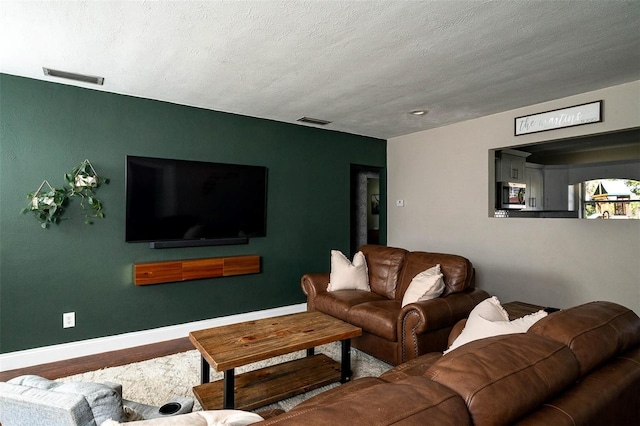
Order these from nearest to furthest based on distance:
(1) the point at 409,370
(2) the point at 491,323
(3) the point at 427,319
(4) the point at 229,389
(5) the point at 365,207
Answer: (2) the point at 491,323
(1) the point at 409,370
(4) the point at 229,389
(3) the point at 427,319
(5) the point at 365,207

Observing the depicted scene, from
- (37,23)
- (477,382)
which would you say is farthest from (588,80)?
(37,23)

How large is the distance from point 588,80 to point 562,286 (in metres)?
2.03

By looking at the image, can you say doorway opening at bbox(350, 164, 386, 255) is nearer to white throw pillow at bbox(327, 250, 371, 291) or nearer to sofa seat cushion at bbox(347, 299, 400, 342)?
white throw pillow at bbox(327, 250, 371, 291)

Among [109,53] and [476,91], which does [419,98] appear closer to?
[476,91]

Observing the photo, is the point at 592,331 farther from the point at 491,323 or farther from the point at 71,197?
the point at 71,197

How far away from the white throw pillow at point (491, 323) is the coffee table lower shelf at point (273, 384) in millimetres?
1199

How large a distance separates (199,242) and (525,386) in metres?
3.51

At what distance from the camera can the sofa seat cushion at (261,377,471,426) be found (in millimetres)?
732

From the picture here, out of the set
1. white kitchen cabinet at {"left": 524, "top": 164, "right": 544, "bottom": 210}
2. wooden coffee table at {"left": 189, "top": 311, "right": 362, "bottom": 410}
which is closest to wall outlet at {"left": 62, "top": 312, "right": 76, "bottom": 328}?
wooden coffee table at {"left": 189, "top": 311, "right": 362, "bottom": 410}

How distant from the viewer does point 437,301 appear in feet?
9.39

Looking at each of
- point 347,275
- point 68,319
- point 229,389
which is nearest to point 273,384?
point 229,389

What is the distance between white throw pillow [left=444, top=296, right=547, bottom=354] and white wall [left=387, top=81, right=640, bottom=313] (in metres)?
2.38

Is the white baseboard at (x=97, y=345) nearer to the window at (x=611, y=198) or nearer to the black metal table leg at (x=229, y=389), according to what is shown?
the black metal table leg at (x=229, y=389)

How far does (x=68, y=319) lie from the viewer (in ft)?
10.8
